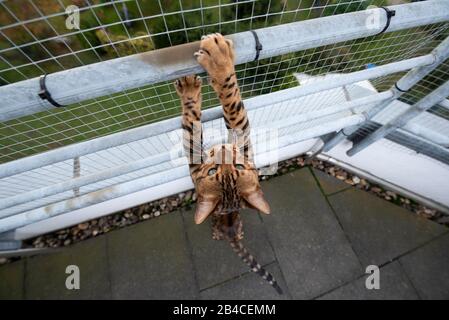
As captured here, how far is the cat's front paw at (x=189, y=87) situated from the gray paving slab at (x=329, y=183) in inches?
102

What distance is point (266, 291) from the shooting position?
314 centimetres

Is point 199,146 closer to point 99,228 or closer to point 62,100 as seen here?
point 62,100

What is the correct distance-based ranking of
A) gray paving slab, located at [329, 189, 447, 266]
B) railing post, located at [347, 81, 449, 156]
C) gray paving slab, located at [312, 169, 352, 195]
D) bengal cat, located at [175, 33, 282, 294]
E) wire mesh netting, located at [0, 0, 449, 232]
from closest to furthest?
bengal cat, located at [175, 33, 282, 294] → wire mesh netting, located at [0, 0, 449, 232] → railing post, located at [347, 81, 449, 156] → gray paving slab, located at [329, 189, 447, 266] → gray paving slab, located at [312, 169, 352, 195]

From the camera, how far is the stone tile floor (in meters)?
3.17

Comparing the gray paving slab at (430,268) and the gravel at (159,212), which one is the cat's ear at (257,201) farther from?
the gray paving slab at (430,268)

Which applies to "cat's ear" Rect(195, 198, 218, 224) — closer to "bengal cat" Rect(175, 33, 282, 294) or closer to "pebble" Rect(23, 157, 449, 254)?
"bengal cat" Rect(175, 33, 282, 294)

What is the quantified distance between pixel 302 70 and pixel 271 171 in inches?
68.1

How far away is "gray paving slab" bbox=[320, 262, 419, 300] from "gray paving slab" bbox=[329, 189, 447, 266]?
0.64ft

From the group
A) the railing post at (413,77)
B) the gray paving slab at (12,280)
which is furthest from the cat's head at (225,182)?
the gray paving slab at (12,280)

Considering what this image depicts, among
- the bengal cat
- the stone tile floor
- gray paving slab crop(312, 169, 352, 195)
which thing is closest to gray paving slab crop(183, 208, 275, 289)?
the stone tile floor
